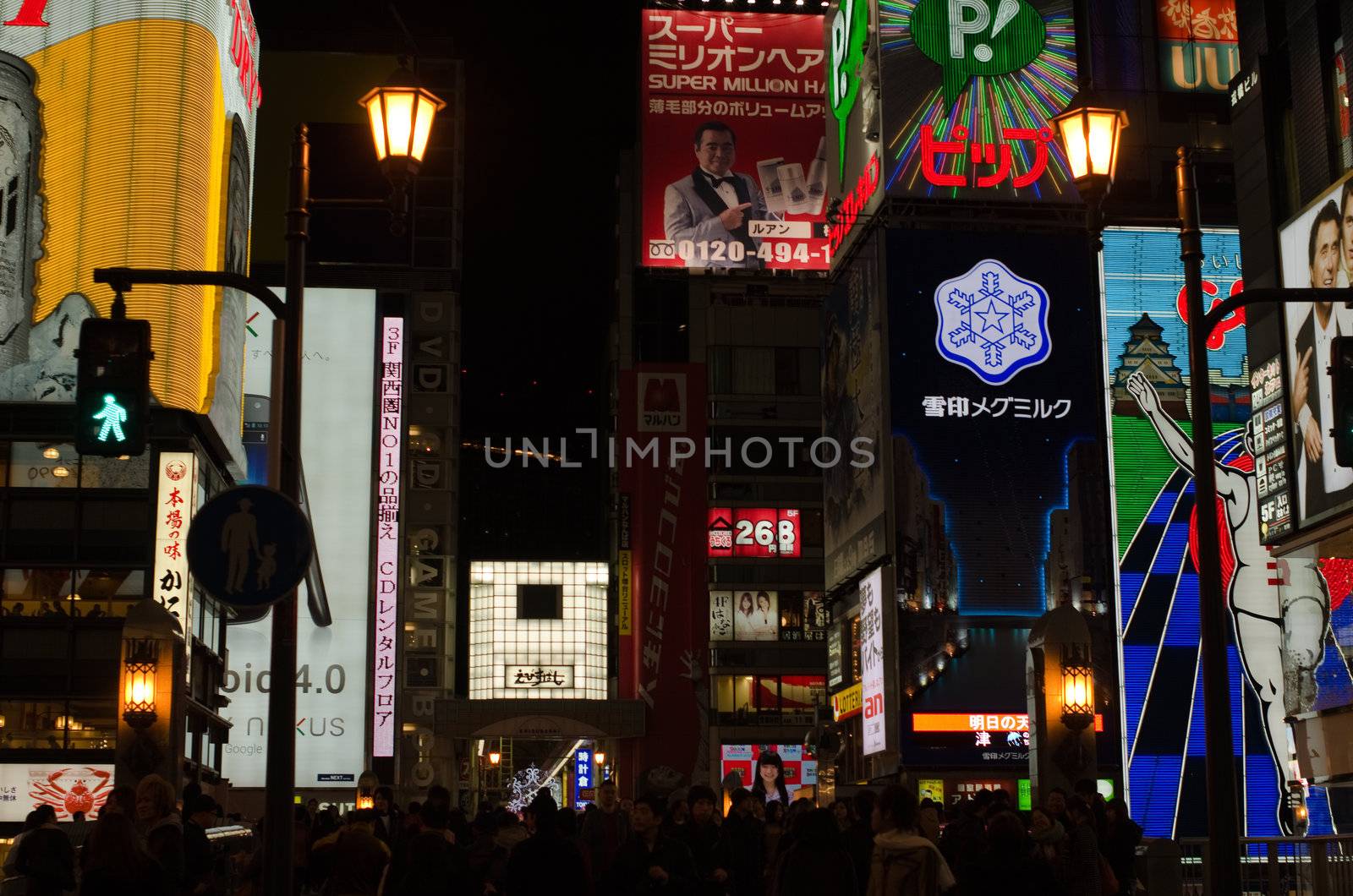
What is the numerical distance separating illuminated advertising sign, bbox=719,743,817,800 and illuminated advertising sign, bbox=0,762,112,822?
33990 millimetres

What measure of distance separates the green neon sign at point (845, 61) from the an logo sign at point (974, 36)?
203 cm

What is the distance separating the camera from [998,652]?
153 ft

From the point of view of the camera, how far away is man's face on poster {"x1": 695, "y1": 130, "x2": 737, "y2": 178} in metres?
69.4

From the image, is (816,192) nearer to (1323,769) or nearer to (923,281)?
(923,281)

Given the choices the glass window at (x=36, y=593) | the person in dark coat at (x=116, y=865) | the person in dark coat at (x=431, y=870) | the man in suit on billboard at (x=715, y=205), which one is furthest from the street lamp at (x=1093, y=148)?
the man in suit on billboard at (x=715, y=205)

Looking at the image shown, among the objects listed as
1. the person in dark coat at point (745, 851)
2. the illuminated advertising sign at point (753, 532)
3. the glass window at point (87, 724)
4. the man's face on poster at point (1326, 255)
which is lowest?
the person in dark coat at point (745, 851)

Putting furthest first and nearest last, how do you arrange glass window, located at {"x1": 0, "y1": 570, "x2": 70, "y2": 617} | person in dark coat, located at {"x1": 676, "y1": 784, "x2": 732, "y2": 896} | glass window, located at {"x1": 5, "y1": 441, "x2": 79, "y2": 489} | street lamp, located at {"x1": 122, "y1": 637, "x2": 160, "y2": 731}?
glass window, located at {"x1": 5, "y1": 441, "x2": 79, "y2": 489}, glass window, located at {"x1": 0, "y1": 570, "x2": 70, "y2": 617}, street lamp, located at {"x1": 122, "y1": 637, "x2": 160, "y2": 731}, person in dark coat, located at {"x1": 676, "y1": 784, "x2": 732, "y2": 896}

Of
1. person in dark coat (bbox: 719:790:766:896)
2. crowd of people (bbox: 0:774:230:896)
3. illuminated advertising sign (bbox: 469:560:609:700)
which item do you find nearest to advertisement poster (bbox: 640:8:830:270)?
illuminated advertising sign (bbox: 469:560:609:700)

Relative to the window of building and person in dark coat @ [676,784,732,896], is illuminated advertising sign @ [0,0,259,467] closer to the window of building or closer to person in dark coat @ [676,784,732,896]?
person in dark coat @ [676,784,732,896]

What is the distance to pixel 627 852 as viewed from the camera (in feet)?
42.1

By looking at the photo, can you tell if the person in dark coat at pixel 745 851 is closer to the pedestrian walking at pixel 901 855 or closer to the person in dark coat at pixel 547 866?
the person in dark coat at pixel 547 866

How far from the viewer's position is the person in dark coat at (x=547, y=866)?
11398mm

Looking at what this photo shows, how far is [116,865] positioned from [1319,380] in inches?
908

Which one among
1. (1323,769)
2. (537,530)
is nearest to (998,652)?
(1323,769)
